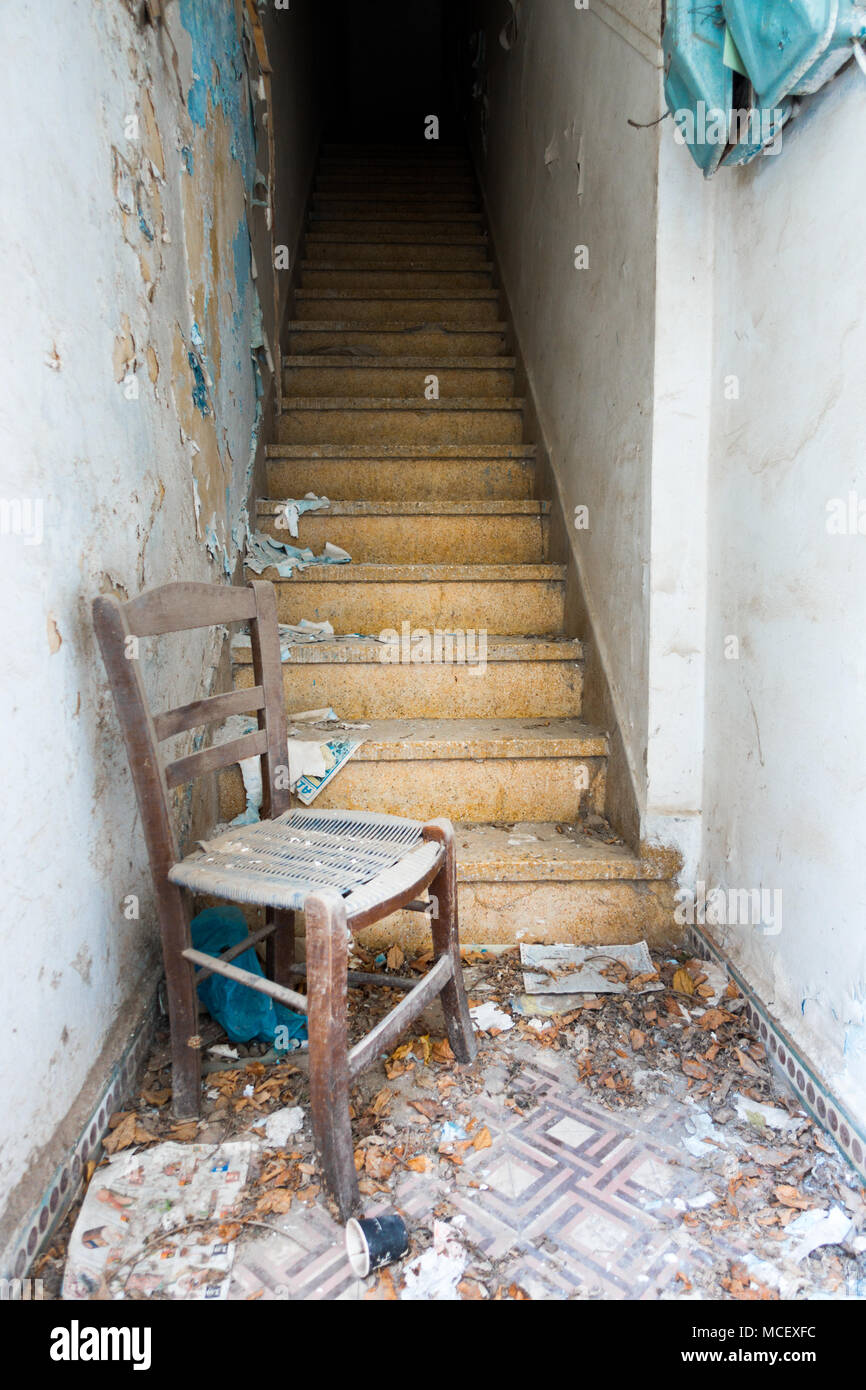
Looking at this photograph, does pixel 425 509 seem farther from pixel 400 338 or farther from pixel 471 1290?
pixel 471 1290

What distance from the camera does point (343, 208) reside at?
17.4ft

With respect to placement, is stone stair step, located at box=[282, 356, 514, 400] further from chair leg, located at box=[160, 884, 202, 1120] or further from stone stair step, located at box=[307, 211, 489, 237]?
chair leg, located at box=[160, 884, 202, 1120]

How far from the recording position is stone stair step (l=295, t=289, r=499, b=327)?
428cm

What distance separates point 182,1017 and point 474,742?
106 cm

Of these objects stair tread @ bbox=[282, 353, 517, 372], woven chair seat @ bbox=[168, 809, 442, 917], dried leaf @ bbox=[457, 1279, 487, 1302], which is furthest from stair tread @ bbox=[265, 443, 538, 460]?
dried leaf @ bbox=[457, 1279, 487, 1302]

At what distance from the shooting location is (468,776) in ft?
7.48

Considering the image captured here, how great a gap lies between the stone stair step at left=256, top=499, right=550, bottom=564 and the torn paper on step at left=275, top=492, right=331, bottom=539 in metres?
0.02

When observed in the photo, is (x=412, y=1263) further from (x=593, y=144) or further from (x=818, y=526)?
(x=593, y=144)

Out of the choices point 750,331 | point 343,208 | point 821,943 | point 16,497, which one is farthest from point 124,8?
point 343,208

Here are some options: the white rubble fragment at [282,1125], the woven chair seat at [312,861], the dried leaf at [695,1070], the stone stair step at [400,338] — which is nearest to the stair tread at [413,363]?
the stone stair step at [400,338]

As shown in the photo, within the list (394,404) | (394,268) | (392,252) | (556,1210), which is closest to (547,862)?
(556,1210)

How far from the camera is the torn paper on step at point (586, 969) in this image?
189cm
